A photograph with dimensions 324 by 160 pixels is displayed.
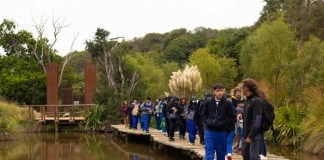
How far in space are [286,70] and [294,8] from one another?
2156 cm

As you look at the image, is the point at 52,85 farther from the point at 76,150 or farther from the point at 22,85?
the point at 76,150

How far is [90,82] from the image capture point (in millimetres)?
37469

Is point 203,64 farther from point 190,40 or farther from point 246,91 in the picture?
point 246,91

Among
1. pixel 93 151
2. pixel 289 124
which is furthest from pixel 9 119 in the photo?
pixel 289 124

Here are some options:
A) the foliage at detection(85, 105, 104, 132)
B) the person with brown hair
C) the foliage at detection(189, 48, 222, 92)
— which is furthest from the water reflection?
the foliage at detection(189, 48, 222, 92)

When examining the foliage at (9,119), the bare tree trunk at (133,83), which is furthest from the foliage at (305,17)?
the foliage at (9,119)

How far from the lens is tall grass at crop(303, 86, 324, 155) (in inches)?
711

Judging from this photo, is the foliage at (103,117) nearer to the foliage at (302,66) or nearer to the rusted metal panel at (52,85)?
the rusted metal panel at (52,85)

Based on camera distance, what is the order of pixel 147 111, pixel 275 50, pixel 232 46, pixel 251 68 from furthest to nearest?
pixel 232 46
pixel 251 68
pixel 275 50
pixel 147 111

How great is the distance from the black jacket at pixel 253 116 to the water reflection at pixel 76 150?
991 cm

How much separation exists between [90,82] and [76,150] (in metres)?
15.0

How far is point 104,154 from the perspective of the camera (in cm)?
2056

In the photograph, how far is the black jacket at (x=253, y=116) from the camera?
341 inches

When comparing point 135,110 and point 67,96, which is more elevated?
point 67,96
